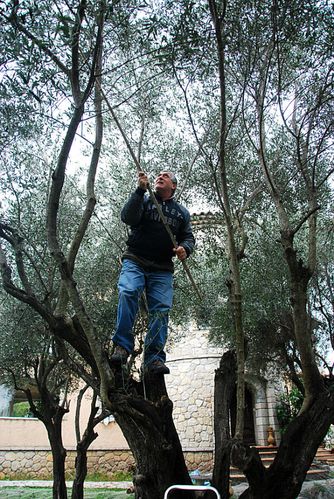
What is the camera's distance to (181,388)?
66.0 feet

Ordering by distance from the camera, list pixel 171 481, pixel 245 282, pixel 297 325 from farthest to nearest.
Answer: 1. pixel 245 282
2. pixel 297 325
3. pixel 171 481

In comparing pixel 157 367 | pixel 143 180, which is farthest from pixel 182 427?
pixel 143 180

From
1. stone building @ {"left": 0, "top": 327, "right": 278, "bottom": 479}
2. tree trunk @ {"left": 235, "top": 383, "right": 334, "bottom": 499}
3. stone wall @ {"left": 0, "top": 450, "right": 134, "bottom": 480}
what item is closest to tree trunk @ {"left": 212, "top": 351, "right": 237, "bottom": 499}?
tree trunk @ {"left": 235, "top": 383, "right": 334, "bottom": 499}

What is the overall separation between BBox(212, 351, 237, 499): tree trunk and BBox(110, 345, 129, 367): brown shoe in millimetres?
1442

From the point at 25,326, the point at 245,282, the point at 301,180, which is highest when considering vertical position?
the point at 301,180

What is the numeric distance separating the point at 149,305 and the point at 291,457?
228 centimetres

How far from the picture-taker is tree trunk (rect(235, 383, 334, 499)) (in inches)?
179

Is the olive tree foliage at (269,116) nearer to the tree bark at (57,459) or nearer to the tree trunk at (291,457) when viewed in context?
the tree trunk at (291,457)

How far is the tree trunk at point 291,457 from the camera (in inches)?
179

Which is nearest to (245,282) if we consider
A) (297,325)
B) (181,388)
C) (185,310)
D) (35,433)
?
(185,310)

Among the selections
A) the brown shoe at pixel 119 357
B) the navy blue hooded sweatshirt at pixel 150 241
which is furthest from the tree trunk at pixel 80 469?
the navy blue hooded sweatshirt at pixel 150 241

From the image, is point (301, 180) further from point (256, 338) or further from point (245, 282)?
point (256, 338)

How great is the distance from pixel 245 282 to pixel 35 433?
14796 mm

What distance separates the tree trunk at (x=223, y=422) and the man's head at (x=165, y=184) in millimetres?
2106
